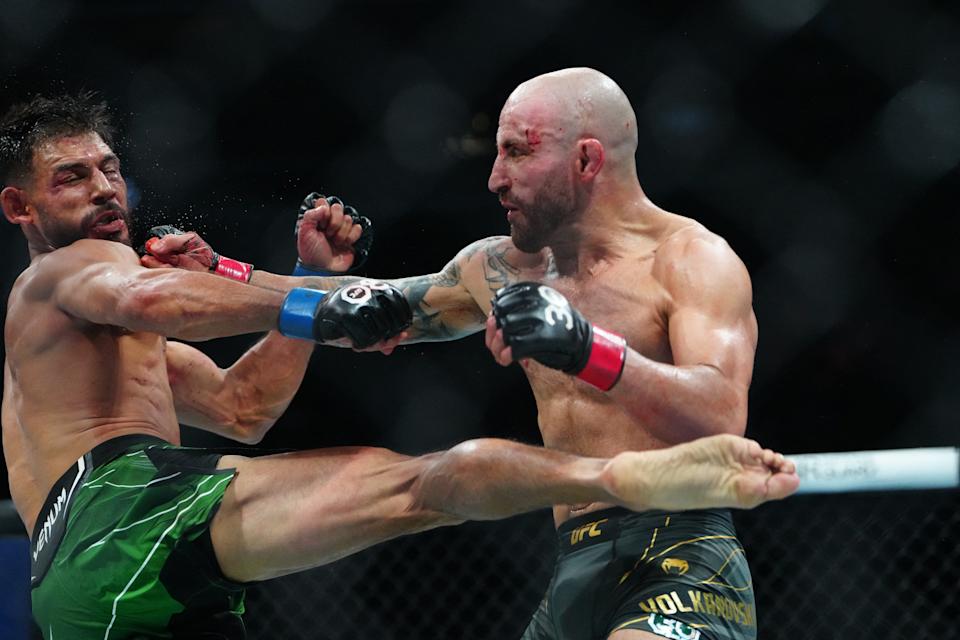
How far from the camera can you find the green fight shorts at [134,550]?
1.67 metres

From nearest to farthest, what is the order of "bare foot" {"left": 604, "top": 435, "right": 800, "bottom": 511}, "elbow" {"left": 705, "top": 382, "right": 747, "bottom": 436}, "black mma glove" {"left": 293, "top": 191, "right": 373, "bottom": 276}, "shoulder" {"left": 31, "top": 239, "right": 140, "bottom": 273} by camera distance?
"bare foot" {"left": 604, "top": 435, "right": 800, "bottom": 511}
"elbow" {"left": 705, "top": 382, "right": 747, "bottom": 436}
"shoulder" {"left": 31, "top": 239, "right": 140, "bottom": 273}
"black mma glove" {"left": 293, "top": 191, "right": 373, "bottom": 276}

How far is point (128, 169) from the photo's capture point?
10.9 feet

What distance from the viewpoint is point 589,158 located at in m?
1.94

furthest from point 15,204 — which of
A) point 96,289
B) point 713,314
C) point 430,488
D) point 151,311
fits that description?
point 713,314

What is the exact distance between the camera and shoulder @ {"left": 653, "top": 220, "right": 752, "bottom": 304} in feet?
5.83

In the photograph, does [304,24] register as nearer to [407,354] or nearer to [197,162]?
[197,162]

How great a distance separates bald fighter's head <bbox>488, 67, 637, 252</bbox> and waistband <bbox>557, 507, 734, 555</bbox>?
479 millimetres

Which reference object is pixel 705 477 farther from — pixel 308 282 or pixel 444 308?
pixel 308 282

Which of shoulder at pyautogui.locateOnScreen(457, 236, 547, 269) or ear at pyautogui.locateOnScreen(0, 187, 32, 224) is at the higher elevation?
ear at pyautogui.locateOnScreen(0, 187, 32, 224)

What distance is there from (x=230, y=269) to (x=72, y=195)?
362 millimetres

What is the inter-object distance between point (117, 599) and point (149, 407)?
1.19ft

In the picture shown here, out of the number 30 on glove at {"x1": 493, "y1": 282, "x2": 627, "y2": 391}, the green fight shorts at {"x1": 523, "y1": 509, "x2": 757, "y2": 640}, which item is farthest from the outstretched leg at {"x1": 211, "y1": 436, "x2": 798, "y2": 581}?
the green fight shorts at {"x1": 523, "y1": 509, "x2": 757, "y2": 640}

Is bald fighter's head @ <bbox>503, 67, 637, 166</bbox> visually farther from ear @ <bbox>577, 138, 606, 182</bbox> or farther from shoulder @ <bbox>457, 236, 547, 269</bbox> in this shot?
shoulder @ <bbox>457, 236, 547, 269</bbox>

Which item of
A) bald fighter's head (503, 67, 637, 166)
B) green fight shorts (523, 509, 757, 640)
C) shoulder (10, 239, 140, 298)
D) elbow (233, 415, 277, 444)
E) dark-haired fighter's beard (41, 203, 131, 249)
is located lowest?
green fight shorts (523, 509, 757, 640)
